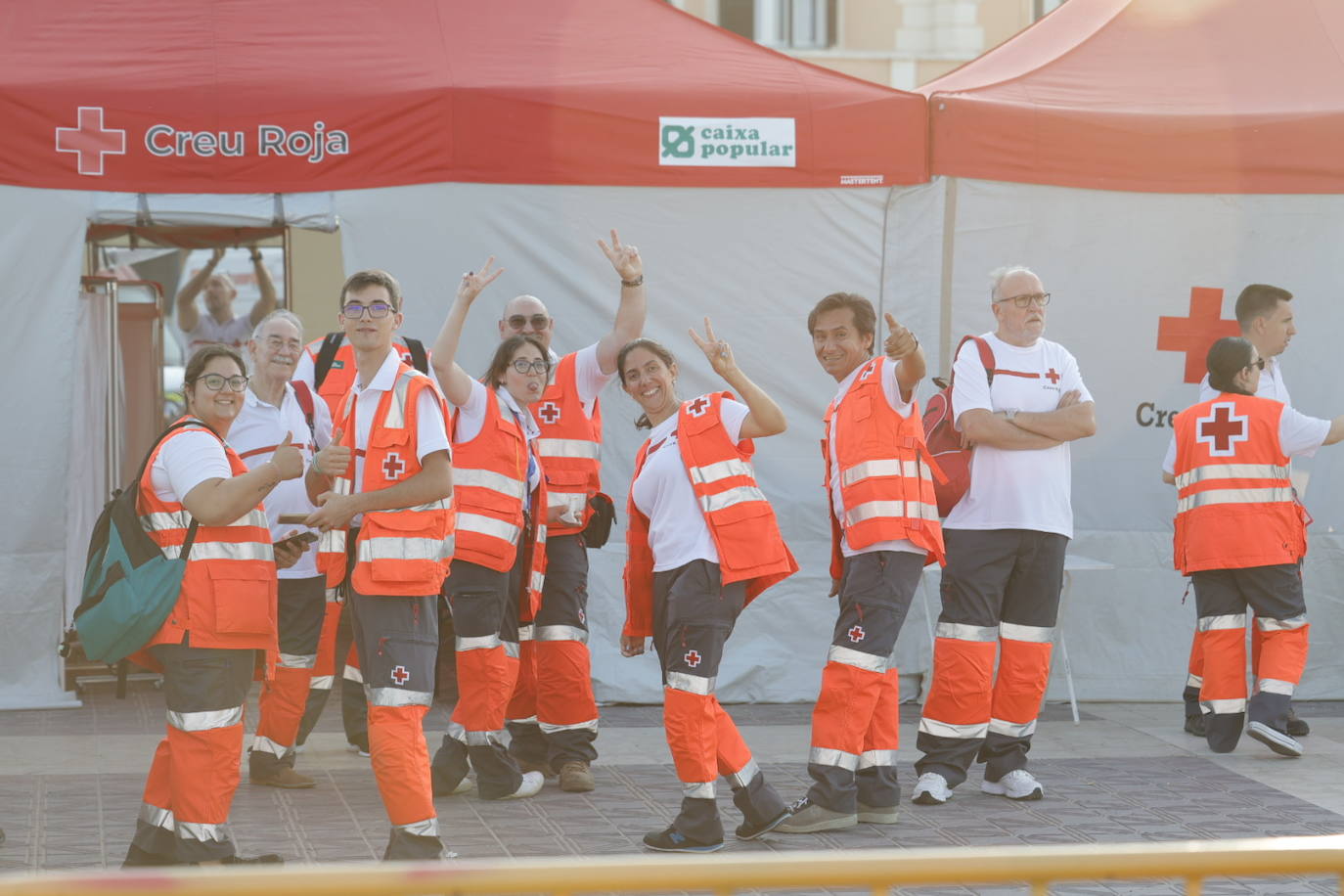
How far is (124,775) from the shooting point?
6465 millimetres

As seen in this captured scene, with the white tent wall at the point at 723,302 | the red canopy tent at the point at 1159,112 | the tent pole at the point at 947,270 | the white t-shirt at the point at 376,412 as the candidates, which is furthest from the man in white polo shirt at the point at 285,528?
the red canopy tent at the point at 1159,112

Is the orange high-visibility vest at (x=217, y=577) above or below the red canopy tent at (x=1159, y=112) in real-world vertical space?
below

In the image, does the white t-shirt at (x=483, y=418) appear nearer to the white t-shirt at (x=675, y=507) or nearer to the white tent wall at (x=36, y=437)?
the white t-shirt at (x=675, y=507)

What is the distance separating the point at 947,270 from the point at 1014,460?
2203 mm

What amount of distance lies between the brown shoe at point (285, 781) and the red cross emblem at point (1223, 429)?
390cm

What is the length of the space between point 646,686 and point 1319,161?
13.5ft

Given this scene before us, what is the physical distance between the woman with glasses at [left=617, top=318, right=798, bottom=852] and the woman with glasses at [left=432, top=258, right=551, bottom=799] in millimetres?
592

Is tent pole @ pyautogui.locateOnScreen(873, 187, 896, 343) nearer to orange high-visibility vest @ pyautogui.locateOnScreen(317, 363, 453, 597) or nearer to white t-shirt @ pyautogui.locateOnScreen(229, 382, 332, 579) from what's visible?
white t-shirt @ pyautogui.locateOnScreen(229, 382, 332, 579)

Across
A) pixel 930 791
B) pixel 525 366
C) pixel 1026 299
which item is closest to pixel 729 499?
pixel 525 366

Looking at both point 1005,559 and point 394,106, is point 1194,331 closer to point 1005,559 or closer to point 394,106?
point 1005,559

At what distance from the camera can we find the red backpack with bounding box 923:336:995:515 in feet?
20.4

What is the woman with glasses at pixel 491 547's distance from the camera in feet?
19.3

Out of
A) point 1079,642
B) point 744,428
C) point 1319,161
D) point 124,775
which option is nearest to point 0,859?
point 124,775

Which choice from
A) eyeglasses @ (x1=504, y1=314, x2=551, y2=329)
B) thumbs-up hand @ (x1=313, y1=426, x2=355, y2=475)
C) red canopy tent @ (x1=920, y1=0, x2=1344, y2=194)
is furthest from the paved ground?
red canopy tent @ (x1=920, y1=0, x2=1344, y2=194)
